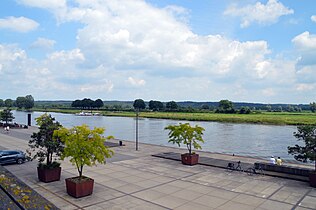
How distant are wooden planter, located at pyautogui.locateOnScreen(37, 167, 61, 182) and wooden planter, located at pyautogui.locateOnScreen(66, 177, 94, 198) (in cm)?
295

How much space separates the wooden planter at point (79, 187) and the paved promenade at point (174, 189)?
0.28 metres

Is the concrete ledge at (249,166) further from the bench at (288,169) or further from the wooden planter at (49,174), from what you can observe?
the wooden planter at (49,174)

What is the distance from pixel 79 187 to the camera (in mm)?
14211

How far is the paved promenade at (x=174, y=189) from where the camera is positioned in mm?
13484

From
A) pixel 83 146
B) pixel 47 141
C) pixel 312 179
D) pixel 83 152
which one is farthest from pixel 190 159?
pixel 47 141

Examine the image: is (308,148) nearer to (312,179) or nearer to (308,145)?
(308,145)

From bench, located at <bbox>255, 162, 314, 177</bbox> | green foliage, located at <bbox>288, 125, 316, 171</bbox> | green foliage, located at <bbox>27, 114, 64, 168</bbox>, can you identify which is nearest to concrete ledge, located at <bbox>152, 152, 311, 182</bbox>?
bench, located at <bbox>255, 162, 314, 177</bbox>

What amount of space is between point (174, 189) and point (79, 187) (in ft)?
17.0

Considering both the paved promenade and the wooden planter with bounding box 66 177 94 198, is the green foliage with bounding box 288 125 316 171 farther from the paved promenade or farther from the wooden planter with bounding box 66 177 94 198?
the wooden planter with bounding box 66 177 94 198

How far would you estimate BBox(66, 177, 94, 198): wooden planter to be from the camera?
14.2 m

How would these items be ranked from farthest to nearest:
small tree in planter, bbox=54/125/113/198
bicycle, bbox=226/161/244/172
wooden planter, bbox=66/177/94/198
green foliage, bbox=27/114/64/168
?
bicycle, bbox=226/161/244/172, green foliage, bbox=27/114/64/168, small tree in planter, bbox=54/125/113/198, wooden planter, bbox=66/177/94/198

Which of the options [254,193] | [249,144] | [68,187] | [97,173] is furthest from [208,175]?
[249,144]

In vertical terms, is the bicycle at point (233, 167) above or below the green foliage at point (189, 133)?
below

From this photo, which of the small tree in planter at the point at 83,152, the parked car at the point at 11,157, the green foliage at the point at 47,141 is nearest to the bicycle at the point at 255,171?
the small tree in planter at the point at 83,152
